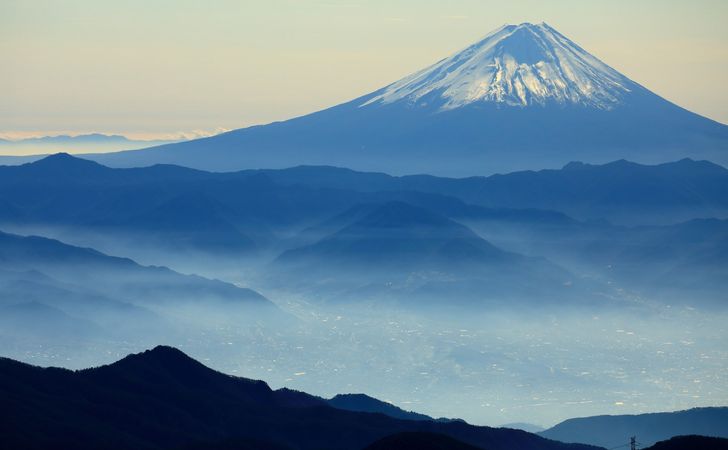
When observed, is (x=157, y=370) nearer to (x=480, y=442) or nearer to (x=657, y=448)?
(x=480, y=442)

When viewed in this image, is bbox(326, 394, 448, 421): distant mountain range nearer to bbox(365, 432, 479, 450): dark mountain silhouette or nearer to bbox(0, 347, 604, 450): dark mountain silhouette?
bbox(0, 347, 604, 450): dark mountain silhouette

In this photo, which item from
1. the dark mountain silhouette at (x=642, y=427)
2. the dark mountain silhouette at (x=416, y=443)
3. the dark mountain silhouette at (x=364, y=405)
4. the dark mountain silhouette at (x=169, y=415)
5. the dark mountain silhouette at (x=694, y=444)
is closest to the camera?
the dark mountain silhouette at (x=416, y=443)

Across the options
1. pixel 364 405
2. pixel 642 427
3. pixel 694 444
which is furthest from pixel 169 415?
pixel 642 427

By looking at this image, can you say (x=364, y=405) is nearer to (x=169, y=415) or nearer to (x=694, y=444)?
(x=169, y=415)

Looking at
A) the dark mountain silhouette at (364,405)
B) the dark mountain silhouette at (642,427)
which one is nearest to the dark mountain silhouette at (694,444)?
the dark mountain silhouette at (364,405)

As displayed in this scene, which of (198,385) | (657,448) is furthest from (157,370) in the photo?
(657,448)

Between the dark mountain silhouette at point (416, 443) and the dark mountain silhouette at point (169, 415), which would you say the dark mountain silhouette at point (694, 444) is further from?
the dark mountain silhouette at point (169, 415)
